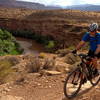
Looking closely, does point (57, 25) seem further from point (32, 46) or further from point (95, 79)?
point (95, 79)

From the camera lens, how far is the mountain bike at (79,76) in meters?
5.98

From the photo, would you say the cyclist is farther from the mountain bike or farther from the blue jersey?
the mountain bike

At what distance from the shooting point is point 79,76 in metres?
6.08

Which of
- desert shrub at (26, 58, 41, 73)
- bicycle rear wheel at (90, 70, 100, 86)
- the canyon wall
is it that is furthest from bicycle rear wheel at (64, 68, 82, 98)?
the canyon wall

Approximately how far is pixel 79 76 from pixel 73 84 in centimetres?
25

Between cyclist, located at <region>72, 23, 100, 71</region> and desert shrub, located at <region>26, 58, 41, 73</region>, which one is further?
desert shrub, located at <region>26, 58, 41, 73</region>

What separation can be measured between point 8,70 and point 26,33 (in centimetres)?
3410

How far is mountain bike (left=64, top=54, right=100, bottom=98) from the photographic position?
235 inches

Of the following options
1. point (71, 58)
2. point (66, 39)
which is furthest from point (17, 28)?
point (71, 58)

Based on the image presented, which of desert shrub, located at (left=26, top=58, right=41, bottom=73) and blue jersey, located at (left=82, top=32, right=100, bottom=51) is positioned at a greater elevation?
blue jersey, located at (left=82, top=32, right=100, bottom=51)

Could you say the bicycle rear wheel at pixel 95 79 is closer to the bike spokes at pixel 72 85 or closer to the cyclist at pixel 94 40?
the cyclist at pixel 94 40

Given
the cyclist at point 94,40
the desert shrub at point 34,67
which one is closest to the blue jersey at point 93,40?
the cyclist at point 94,40

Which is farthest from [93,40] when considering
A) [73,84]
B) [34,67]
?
[34,67]

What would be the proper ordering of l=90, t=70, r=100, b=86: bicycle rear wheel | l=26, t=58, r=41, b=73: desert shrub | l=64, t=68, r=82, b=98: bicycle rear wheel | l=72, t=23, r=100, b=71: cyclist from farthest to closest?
l=26, t=58, r=41, b=73: desert shrub
l=90, t=70, r=100, b=86: bicycle rear wheel
l=64, t=68, r=82, b=98: bicycle rear wheel
l=72, t=23, r=100, b=71: cyclist
